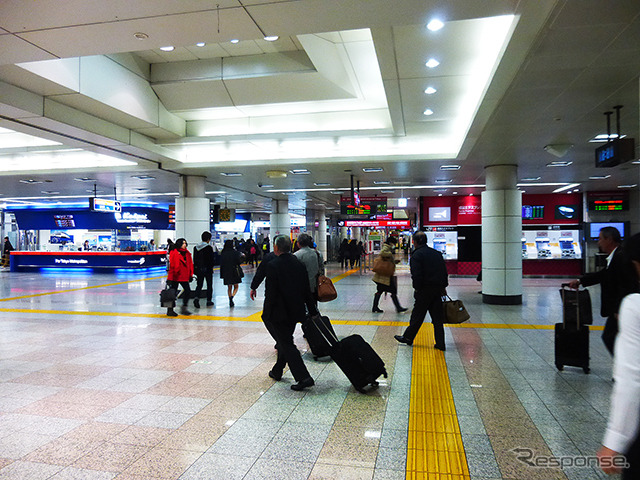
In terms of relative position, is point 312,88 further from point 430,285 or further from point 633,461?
point 633,461

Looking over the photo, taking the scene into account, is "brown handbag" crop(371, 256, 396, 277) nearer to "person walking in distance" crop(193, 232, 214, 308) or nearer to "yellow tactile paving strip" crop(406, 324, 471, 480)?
"yellow tactile paving strip" crop(406, 324, 471, 480)

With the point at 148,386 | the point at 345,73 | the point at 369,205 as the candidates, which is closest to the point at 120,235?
the point at 369,205

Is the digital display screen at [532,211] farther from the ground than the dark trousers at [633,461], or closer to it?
farther from the ground

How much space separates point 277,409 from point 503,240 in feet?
29.0

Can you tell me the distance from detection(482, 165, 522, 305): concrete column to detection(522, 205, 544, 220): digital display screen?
27.7ft

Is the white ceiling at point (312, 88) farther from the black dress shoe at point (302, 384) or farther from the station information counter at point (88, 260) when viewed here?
the station information counter at point (88, 260)

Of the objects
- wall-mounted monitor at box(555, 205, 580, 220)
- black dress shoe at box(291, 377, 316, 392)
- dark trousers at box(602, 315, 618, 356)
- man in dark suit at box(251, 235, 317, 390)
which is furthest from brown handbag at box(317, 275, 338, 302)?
wall-mounted monitor at box(555, 205, 580, 220)

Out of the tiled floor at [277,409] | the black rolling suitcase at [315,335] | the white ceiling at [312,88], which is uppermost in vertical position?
the white ceiling at [312,88]

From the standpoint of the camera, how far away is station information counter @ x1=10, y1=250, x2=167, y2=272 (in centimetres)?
2216

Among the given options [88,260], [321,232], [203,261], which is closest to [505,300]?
[203,261]

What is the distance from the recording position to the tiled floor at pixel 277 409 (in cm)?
324

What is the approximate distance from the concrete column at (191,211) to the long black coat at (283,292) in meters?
8.95

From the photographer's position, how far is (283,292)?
4797mm

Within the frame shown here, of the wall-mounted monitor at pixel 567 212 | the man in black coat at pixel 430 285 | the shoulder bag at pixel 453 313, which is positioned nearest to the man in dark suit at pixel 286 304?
the man in black coat at pixel 430 285
